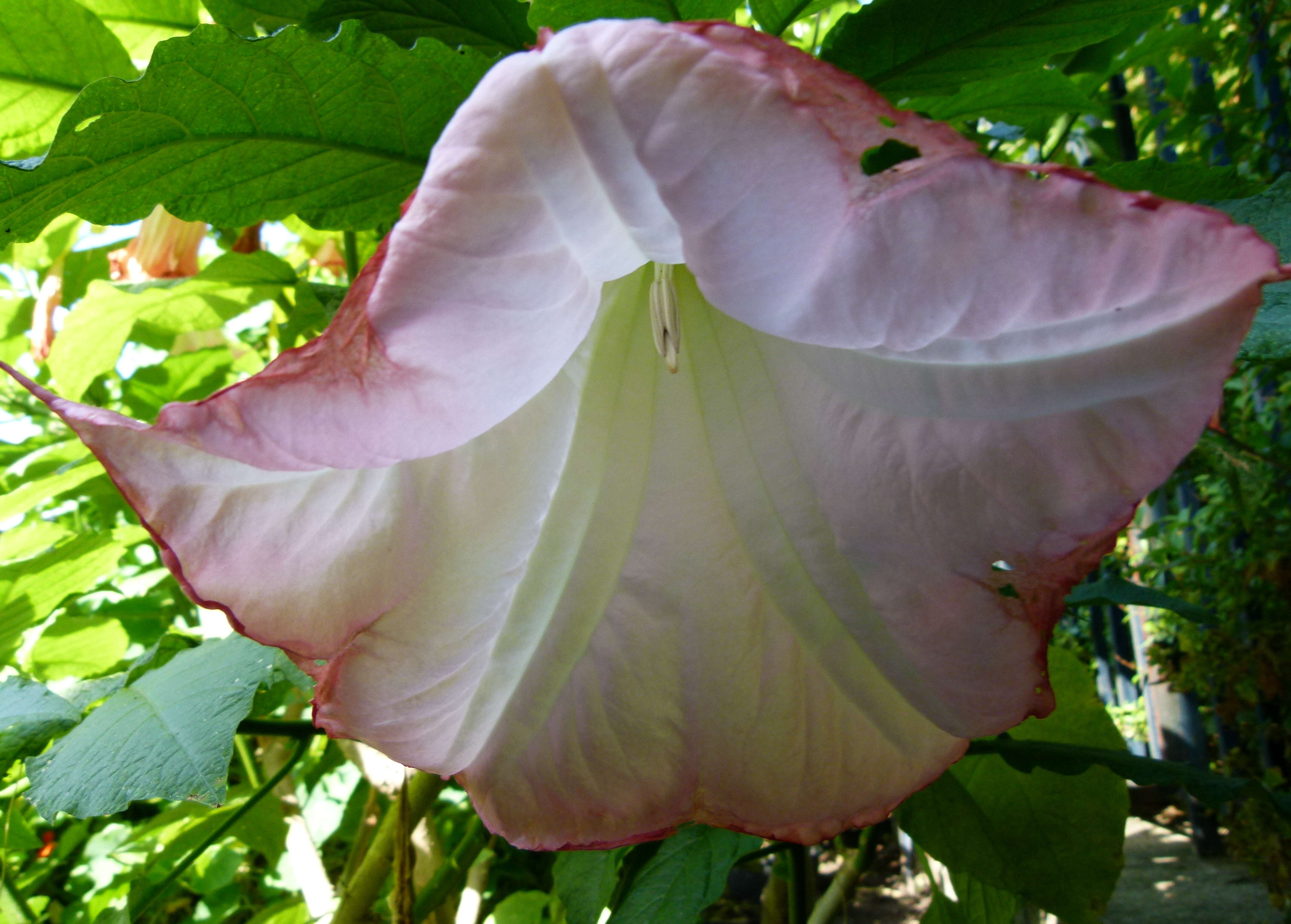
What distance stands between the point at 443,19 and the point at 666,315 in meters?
0.22

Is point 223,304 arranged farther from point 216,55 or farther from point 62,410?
point 62,410

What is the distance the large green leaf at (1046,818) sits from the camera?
28.9 inches

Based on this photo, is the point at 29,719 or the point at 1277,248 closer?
the point at 1277,248

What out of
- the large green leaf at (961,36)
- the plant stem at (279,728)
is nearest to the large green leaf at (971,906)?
the plant stem at (279,728)

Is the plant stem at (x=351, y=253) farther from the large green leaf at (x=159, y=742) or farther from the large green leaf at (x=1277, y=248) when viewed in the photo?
the large green leaf at (x=1277, y=248)

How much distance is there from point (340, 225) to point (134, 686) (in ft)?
1.12

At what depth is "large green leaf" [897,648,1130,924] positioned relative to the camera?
733 mm

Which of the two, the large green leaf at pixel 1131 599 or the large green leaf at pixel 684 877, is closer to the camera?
the large green leaf at pixel 684 877

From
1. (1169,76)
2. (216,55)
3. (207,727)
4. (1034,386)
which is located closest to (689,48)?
(1034,386)

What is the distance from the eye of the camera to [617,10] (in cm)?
51

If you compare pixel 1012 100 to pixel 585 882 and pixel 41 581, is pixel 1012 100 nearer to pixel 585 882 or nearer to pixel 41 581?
pixel 585 882

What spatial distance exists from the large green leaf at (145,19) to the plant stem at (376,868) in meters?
0.72

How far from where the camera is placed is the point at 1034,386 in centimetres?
37

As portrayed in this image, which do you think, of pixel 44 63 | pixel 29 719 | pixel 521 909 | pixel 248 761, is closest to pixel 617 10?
pixel 44 63
